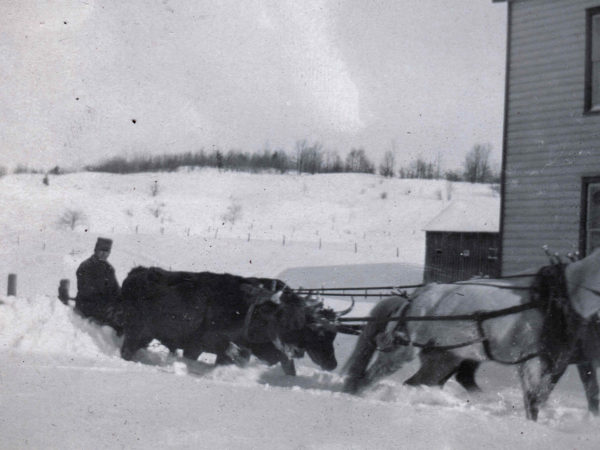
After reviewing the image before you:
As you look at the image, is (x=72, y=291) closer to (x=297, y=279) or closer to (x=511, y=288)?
(x=297, y=279)

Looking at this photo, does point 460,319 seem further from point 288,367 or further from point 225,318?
point 225,318

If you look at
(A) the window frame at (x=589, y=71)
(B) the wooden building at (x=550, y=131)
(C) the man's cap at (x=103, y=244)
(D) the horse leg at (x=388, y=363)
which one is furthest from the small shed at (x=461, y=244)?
(D) the horse leg at (x=388, y=363)

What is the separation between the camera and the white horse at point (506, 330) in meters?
5.08

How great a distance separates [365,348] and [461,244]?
16.8m

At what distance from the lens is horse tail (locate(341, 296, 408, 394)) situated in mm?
Answer: 6187

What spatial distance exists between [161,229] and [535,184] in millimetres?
17689

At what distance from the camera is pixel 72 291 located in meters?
17.9

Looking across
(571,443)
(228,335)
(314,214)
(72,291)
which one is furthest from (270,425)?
(314,214)

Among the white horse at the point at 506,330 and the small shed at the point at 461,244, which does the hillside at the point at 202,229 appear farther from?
the white horse at the point at 506,330

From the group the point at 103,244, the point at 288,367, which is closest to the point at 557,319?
the point at 288,367

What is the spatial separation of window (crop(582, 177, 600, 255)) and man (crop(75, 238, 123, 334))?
292 inches

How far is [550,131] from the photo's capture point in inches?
432

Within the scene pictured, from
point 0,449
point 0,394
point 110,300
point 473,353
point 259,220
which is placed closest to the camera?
point 0,449

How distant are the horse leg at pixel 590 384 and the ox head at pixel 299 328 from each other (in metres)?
2.57
